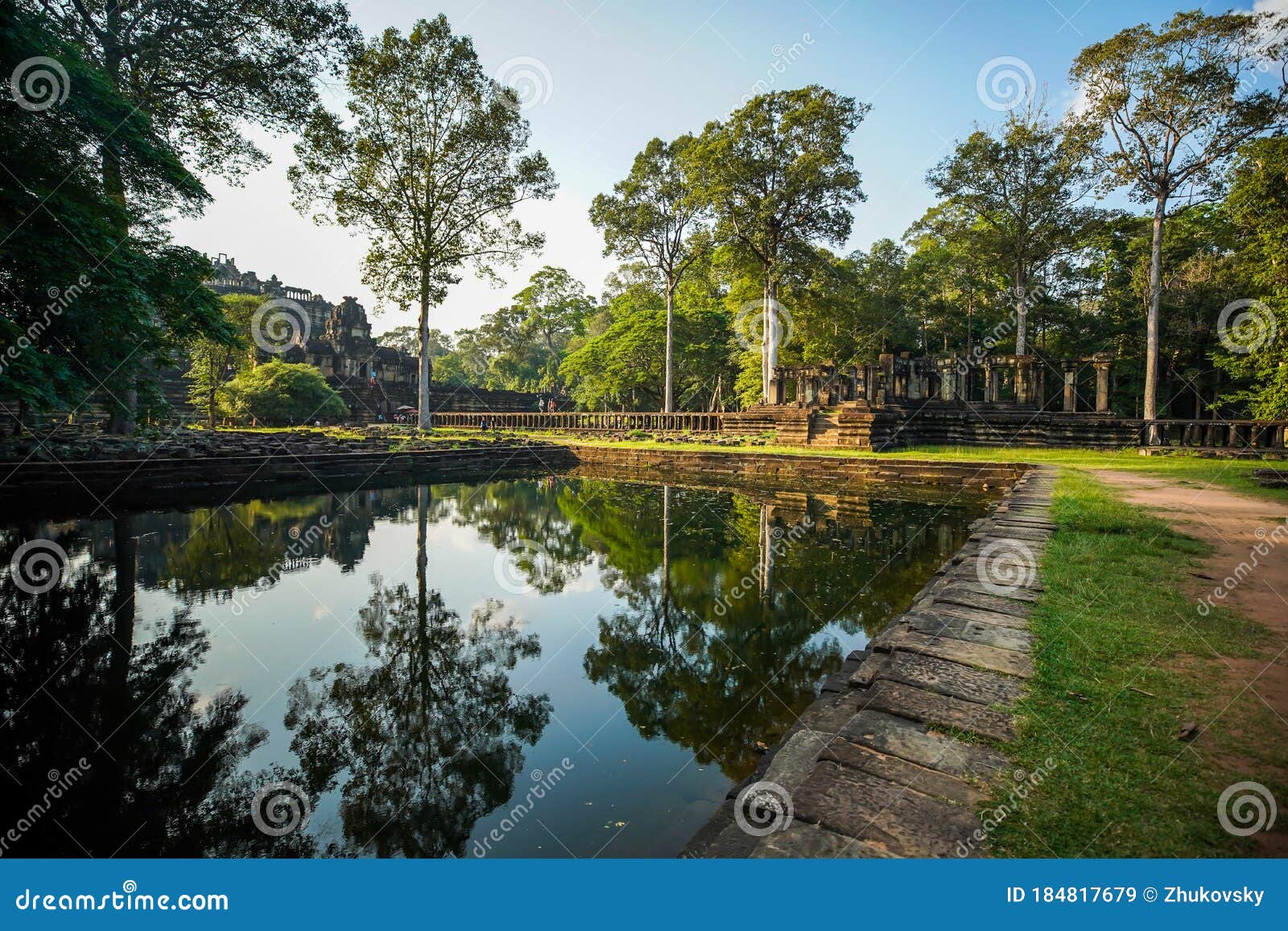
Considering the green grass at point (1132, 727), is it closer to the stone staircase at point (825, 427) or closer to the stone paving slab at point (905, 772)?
the stone paving slab at point (905, 772)

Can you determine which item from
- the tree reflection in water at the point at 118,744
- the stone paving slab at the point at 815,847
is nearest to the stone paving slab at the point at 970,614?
the stone paving slab at the point at 815,847

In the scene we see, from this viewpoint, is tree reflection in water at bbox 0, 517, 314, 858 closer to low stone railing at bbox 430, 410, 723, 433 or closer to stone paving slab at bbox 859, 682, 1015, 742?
stone paving slab at bbox 859, 682, 1015, 742

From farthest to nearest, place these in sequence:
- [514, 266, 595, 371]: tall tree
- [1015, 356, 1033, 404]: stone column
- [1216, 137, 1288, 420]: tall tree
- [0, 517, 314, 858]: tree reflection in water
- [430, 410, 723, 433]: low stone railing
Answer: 1. [514, 266, 595, 371]: tall tree
2. [430, 410, 723, 433]: low stone railing
3. [1015, 356, 1033, 404]: stone column
4. [1216, 137, 1288, 420]: tall tree
5. [0, 517, 314, 858]: tree reflection in water

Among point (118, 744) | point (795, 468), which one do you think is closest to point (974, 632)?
point (118, 744)

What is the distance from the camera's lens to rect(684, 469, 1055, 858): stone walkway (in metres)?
1.86

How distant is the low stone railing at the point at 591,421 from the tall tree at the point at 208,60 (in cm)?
1311

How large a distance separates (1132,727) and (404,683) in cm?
379

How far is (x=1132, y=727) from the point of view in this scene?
2.37 meters

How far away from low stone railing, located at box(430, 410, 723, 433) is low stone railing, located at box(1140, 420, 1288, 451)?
13.3 meters

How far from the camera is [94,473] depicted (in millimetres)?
10508

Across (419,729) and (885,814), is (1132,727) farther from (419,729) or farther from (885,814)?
(419,729)

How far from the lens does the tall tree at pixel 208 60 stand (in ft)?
38.7

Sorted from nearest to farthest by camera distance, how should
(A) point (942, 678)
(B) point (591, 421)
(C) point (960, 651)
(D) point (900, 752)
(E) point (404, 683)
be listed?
(D) point (900, 752), (A) point (942, 678), (C) point (960, 651), (E) point (404, 683), (B) point (591, 421)

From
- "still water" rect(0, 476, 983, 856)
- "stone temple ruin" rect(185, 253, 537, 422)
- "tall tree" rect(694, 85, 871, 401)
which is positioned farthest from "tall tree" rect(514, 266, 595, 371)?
"still water" rect(0, 476, 983, 856)
